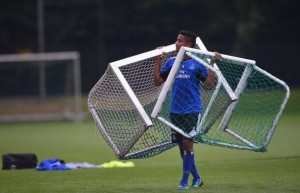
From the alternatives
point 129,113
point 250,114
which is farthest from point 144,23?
point 129,113

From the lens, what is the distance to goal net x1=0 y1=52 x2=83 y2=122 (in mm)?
30562

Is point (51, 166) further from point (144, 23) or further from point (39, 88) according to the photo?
point (144, 23)

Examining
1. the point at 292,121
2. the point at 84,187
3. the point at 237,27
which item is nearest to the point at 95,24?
the point at 237,27

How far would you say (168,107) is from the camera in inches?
453

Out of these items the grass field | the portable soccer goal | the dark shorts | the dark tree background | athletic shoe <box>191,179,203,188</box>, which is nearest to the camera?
the portable soccer goal

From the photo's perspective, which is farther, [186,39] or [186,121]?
[186,39]

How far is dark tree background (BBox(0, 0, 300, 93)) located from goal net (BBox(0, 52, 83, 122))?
15.6 ft

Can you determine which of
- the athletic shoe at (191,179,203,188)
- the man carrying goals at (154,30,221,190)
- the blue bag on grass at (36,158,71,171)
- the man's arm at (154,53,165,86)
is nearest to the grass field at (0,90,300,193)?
the athletic shoe at (191,179,203,188)

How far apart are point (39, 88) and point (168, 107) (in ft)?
66.8

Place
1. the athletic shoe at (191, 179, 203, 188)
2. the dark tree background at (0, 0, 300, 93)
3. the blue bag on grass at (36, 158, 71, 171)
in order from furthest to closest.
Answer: the dark tree background at (0, 0, 300, 93), the blue bag on grass at (36, 158, 71, 171), the athletic shoe at (191, 179, 203, 188)

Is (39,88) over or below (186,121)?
below

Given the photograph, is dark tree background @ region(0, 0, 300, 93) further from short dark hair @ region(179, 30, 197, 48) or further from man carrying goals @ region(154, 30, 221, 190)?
man carrying goals @ region(154, 30, 221, 190)

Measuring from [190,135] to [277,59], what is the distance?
2336cm

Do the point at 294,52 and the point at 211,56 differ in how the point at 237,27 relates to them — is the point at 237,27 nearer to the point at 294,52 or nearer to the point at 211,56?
the point at 294,52
